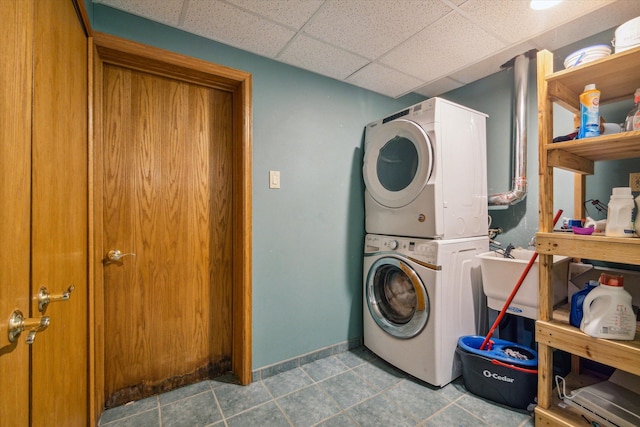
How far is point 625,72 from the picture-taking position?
1297mm

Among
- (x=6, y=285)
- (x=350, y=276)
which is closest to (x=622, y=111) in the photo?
(x=350, y=276)

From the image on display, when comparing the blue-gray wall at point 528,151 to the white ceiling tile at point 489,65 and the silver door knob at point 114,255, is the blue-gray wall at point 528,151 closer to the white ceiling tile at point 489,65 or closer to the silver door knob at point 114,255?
the white ceiling tile at point 489,65

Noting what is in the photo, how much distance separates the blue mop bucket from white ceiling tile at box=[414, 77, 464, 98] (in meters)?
2.03

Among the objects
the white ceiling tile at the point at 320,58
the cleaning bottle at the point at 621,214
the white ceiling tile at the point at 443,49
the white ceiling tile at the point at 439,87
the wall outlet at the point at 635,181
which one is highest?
the white ceiling tile at the point at 439,87

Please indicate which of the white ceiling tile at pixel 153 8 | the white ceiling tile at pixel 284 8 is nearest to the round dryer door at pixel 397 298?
the white ceiling tile at pixel 284 8

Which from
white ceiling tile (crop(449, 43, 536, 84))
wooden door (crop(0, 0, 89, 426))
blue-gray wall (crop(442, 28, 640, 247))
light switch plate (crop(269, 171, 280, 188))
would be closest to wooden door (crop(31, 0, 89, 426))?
wooden door (crop(0, 0, 89, 426))

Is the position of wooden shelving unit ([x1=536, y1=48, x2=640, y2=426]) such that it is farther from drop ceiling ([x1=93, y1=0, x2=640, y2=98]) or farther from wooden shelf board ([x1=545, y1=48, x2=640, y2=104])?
drop ceiling ([x1=93, y1=0, x2=640, y2=98])

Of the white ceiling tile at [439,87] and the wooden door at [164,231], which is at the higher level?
the white ceiling tile at [439,87]

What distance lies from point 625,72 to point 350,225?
1.70m

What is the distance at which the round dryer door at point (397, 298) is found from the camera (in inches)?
69.7

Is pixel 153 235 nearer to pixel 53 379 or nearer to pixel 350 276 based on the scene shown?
pixel 53 379

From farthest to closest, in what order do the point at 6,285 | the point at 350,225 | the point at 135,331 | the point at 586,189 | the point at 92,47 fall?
the point at 350,225, the point at 586,189, the point at 135,331, the point at 92,47, the point at 6,285

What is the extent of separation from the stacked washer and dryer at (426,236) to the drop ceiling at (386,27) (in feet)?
1.26

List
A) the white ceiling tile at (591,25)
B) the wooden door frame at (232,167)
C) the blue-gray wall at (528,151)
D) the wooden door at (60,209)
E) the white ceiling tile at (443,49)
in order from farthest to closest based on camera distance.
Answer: the blue-gray wall at (528,151), the white ceiling tile at (443,49), the white ceiling tile at (591,25), the wooden door frame at (232,167), the wooden door at (60,209)
